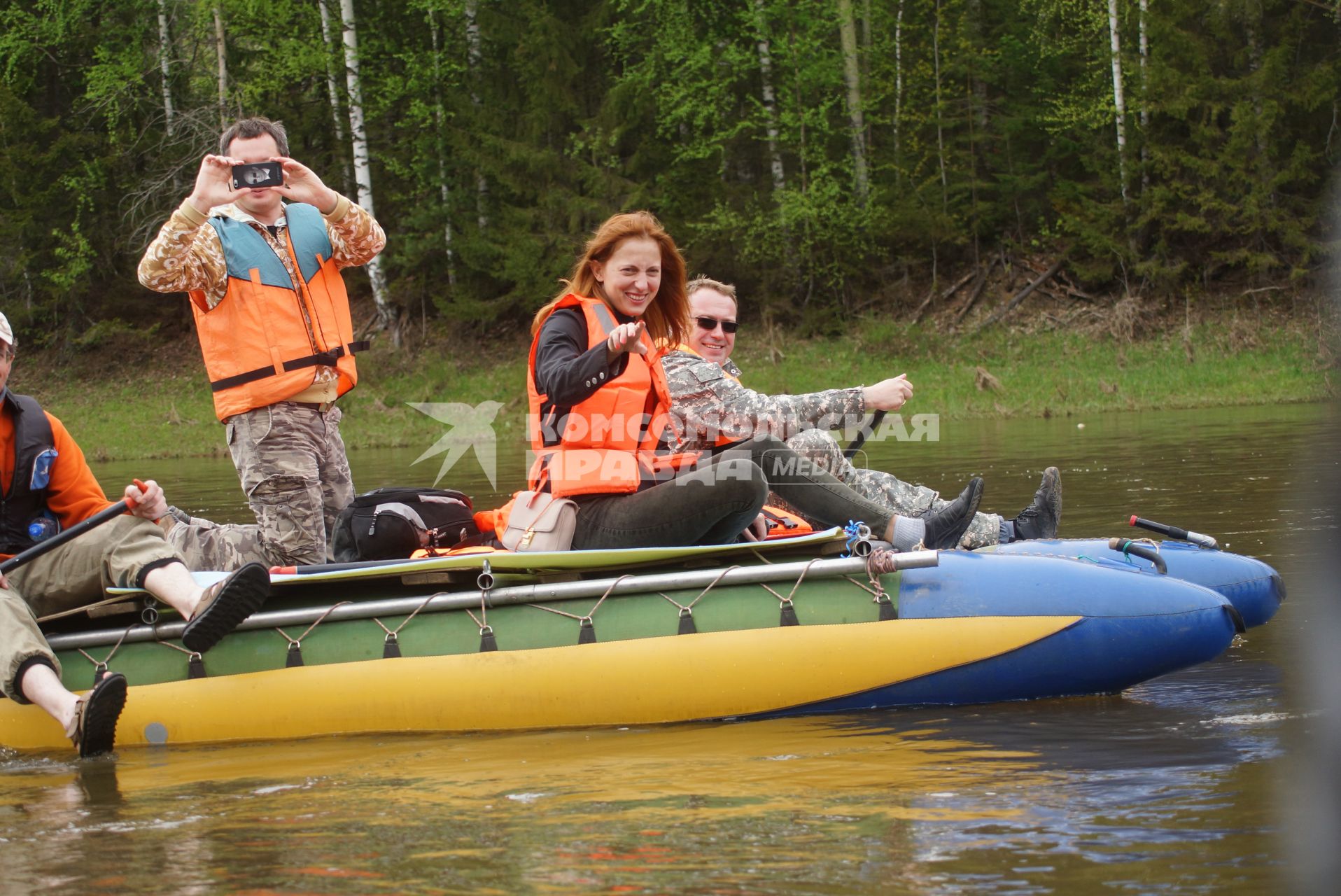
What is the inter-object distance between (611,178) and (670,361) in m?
15.9

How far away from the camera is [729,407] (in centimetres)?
515

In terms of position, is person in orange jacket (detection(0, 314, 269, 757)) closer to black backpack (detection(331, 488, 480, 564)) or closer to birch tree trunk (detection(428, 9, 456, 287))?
black backpack (detection(331, 488, 480, 564))

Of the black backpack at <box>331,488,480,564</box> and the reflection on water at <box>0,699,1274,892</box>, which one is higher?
the black backpack at <box>331,488,480,564</box>

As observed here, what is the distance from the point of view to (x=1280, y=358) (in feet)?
57.5

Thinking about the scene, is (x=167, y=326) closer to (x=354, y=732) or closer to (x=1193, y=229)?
(x=1193, y=229)

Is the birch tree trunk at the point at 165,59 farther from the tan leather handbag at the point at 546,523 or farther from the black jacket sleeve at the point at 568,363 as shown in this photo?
the black jacket sleeve at the point at 568,363

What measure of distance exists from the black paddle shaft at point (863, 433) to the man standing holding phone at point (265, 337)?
2087 millimetres

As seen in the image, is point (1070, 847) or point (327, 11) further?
point (327, 11)

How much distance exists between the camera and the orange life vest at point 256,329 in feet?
16.5

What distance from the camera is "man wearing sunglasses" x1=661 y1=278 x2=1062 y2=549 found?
203 inches

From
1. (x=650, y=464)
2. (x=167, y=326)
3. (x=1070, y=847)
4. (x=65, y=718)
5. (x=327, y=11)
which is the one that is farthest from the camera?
(x=167, y=326)

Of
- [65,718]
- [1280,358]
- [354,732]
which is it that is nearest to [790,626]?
A: [354,732]

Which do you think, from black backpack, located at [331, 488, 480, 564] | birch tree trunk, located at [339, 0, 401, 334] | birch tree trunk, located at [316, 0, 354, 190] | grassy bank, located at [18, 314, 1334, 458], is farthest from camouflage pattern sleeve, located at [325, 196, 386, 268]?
birch tree trunk, located at [316, 0, 354, 190]

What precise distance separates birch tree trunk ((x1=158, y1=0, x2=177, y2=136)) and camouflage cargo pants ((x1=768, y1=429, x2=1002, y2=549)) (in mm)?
18473
